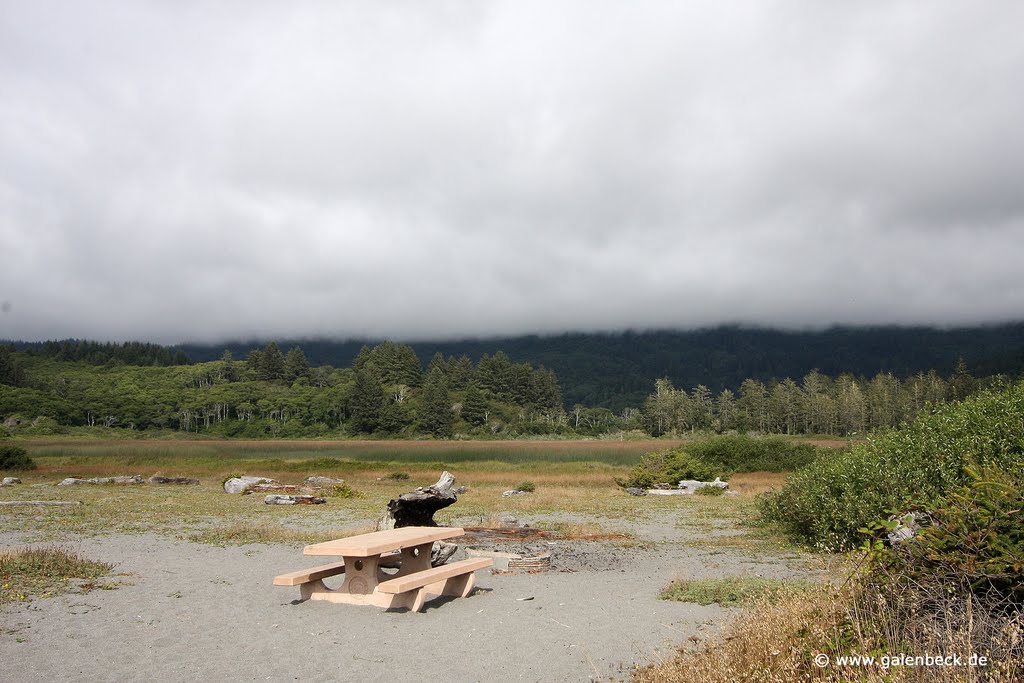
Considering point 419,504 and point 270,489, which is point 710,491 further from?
point 419,504

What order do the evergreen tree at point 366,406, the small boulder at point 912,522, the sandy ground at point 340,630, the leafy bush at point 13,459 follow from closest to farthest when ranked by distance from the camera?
the small boulder at point 912,522 → the sandy ground at point 340,630 → the leafy bush at point 13,459 → the evergreen tree at point 366,406

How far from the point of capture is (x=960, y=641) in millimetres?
4348

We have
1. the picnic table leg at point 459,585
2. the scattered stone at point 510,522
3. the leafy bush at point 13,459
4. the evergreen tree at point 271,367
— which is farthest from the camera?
the evergreen tree at point 271,367

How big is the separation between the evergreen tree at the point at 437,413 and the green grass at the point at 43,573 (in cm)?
11769

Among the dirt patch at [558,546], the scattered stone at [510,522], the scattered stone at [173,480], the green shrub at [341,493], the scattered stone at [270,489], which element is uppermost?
the dirt patch at [558,546]

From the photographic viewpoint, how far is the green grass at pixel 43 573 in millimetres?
10055

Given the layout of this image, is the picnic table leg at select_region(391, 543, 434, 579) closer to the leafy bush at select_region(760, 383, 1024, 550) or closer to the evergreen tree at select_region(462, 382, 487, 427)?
the leafy bush at select_region(760, 383, 1024, 550)

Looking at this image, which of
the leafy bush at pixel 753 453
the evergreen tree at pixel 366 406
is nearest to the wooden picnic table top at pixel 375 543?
the leafy bush at pixel 753 453

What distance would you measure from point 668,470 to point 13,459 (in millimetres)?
40883

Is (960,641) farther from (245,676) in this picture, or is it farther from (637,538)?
(637,538)

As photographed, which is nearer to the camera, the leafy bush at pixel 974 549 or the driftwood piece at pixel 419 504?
the leafy bush at pixel 974 549

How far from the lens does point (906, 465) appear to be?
13.1 m

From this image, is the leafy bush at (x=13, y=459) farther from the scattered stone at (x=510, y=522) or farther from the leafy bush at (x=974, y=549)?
the leafy bush at (x=974, y=549)

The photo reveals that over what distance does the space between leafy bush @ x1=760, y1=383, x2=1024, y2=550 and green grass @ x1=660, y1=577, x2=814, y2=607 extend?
1.30 metres
